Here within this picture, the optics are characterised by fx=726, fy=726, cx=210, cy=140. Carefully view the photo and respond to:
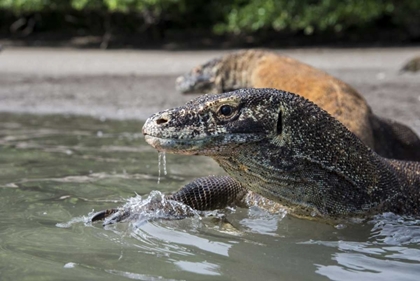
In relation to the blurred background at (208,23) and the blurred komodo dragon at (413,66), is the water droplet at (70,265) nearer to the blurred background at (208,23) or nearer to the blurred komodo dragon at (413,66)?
the blurred komodo dragon at (413,66)

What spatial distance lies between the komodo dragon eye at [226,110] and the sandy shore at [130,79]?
17.8 feet

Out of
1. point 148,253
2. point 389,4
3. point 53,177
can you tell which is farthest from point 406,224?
point 389,4

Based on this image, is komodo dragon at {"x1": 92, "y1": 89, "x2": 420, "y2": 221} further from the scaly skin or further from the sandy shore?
the sandy shore

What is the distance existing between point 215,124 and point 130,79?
35.0 feet

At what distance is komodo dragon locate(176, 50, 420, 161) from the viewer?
598cm

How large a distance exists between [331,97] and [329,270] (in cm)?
267

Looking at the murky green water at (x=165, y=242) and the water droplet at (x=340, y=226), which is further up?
the water droplet at (x=340, y=226)

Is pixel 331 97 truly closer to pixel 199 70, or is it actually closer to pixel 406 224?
pixel 406 224

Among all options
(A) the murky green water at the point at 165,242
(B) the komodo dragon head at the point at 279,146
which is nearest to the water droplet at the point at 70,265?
(A) the murky green water at the point at 165,242

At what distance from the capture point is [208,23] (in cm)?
2209

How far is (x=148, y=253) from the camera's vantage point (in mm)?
3973

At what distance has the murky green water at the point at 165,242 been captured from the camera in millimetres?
3691

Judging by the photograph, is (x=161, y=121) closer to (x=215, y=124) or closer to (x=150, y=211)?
(x=215, y=124)

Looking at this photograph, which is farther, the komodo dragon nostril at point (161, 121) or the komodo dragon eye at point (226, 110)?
the komodo dragon eye at point (226, 110)
